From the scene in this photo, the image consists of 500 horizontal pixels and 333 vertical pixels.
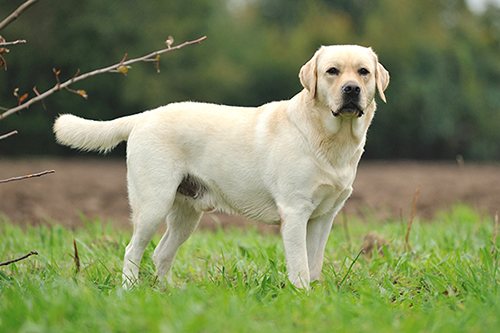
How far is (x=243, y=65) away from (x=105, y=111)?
5868 millimetres

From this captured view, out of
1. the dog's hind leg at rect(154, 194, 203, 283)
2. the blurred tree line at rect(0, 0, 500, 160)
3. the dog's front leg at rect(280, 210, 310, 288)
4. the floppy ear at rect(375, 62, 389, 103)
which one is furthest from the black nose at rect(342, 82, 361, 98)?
the blurred tree line at rect(0, 0, 500, 160)

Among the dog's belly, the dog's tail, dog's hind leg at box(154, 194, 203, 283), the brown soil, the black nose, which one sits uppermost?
the black nose

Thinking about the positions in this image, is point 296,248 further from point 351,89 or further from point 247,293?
point 351,89

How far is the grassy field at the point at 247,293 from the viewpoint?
232 centimetres

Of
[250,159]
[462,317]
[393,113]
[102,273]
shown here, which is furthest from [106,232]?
[393,113]

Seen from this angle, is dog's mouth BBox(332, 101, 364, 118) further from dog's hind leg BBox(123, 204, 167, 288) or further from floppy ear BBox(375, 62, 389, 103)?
dog's hind leg BBox(123, 204, 167, 288)

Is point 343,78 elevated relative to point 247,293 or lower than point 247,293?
elevated

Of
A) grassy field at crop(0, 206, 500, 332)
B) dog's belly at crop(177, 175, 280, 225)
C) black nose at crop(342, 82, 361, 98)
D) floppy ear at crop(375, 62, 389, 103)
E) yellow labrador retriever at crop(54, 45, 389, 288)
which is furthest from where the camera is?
dog's belly at crop(177, 175, 280, 225)

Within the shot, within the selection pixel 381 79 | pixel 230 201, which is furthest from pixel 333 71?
pixel 230 201

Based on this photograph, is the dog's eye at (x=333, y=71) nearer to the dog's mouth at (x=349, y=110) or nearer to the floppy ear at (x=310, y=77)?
the floppy ear at (x=310, y=77)

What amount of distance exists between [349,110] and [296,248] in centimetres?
93

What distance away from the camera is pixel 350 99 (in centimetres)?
316

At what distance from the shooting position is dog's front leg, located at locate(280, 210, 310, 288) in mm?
3205

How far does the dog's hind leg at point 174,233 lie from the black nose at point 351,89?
1412 mm
